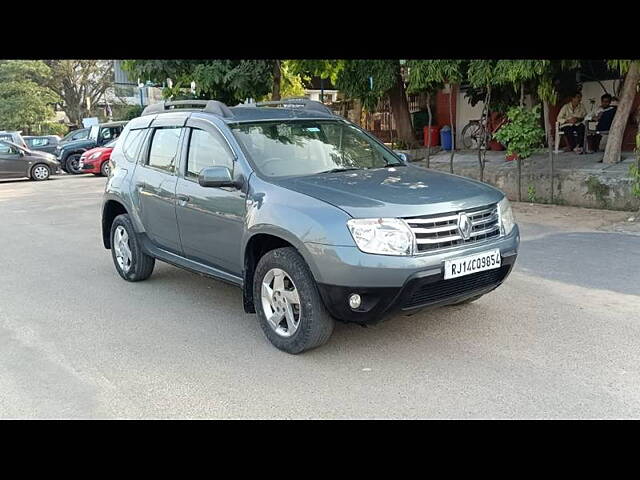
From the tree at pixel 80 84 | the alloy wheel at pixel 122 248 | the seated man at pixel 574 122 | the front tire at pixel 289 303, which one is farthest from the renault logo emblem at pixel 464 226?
the tree at pixel 80 84

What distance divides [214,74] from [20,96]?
1208 inches

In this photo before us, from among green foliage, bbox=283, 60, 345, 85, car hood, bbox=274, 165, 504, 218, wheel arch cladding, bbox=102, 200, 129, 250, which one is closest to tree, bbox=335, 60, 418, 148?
green foliage, bbox=283, 60, 345, 85

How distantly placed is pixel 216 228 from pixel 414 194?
1740mm

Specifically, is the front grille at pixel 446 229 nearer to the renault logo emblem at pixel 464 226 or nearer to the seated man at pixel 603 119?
the renault logo emblem at pixel 464 226

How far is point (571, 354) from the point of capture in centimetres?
428

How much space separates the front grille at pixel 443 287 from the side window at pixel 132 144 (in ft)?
12.0

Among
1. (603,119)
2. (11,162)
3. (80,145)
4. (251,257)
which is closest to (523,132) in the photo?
(603,119)

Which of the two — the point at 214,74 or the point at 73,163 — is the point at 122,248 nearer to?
the point at 214,74

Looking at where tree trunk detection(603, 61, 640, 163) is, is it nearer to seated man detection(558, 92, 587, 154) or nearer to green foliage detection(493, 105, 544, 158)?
green foliage detection(493, 105, 544, 158)

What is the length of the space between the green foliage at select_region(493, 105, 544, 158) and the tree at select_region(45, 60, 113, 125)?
37.9 meters

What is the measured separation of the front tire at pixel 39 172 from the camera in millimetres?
20312

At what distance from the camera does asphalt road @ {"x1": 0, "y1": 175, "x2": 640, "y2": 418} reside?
3.64 metres
